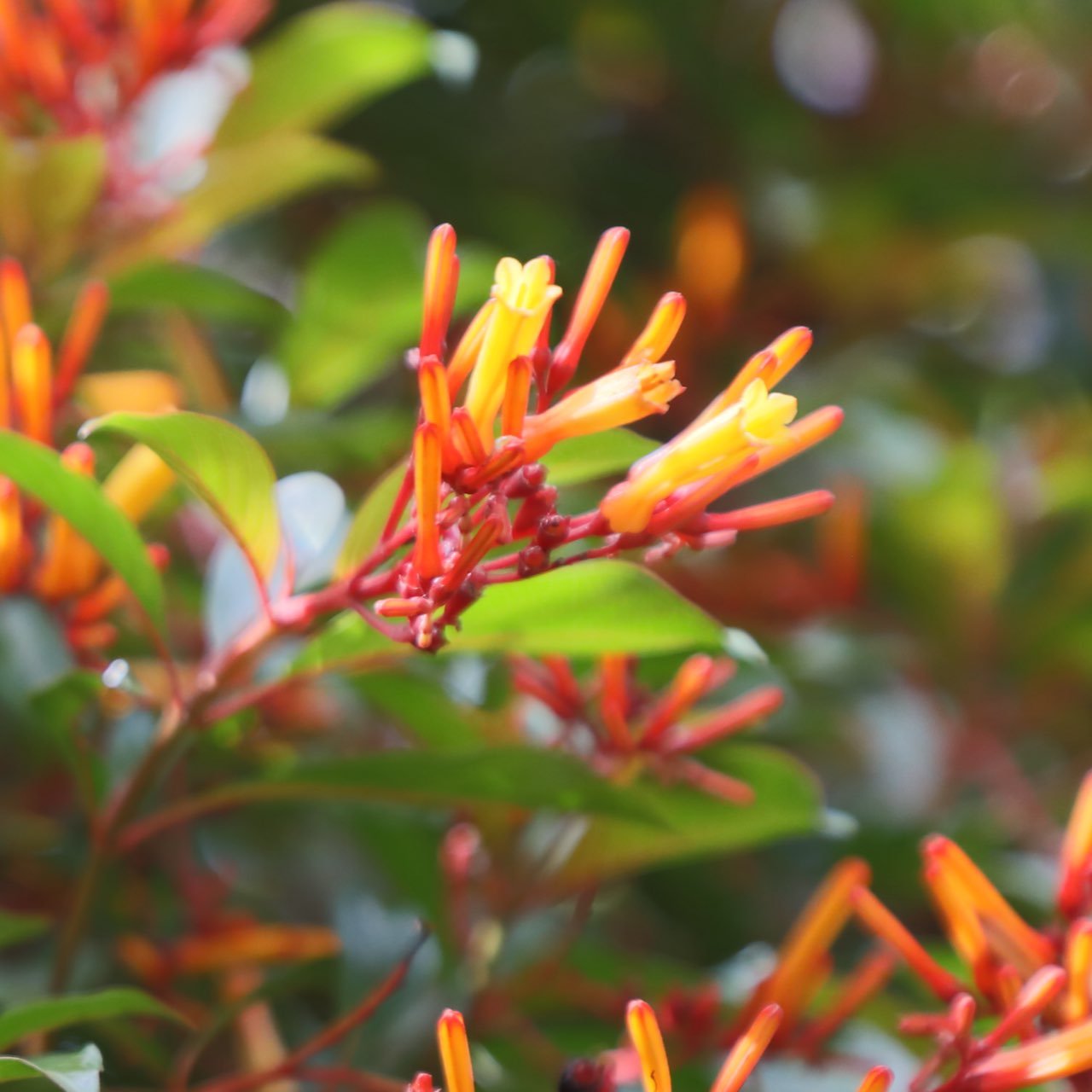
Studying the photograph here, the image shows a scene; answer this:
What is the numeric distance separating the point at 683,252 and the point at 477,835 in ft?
2.25

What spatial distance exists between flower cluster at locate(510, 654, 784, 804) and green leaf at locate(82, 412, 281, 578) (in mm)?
149

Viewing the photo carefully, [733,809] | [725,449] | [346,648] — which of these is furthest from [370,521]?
[733,809]

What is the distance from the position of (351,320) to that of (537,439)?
1.65 ft

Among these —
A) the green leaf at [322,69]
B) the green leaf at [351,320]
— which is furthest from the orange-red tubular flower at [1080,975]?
the green leaf at [322,69]

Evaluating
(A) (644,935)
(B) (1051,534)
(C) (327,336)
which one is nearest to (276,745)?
(C) (327,336)

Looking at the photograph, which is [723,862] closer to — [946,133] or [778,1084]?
[778,1084]

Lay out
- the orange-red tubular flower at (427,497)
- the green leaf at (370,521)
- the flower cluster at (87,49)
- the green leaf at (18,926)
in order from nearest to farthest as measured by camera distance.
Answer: the orange-red tubular flower at (427,497), the green leaf at (370,521), the green leaf at (18,926), the flower cluster at (87,49)

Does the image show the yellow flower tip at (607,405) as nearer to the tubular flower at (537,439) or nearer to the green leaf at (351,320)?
the tubular flower at (537,439)

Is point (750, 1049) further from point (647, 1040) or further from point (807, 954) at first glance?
point (807, 954)

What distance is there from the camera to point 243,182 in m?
0.86

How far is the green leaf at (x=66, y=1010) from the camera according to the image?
1.56 feet

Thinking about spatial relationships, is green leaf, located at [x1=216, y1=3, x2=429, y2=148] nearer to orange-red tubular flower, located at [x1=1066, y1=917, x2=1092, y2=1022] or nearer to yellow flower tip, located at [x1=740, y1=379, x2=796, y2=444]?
yellow flower tip, located at [x1=740, y1=379, x2=796, y2=444]

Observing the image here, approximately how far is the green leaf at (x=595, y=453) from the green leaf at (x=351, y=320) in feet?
1.28

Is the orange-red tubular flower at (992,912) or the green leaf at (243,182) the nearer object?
the orange-red tubular flower at (992,912)
